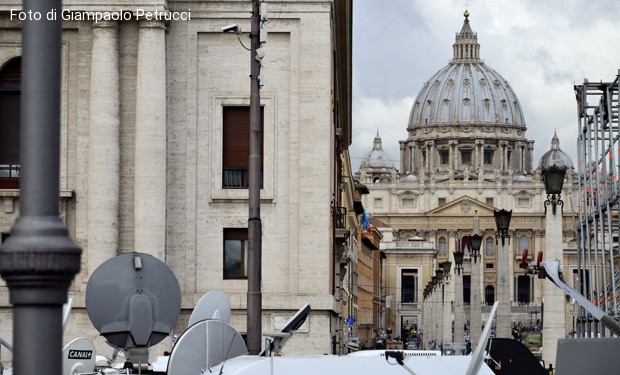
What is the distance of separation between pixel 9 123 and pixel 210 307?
69.5 ft

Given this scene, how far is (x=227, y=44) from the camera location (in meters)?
37.5

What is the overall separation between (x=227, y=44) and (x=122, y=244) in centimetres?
533

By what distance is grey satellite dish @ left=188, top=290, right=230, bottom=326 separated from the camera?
616 inches

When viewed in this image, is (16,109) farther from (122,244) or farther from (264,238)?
(264,238)

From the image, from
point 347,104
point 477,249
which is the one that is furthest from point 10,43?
point 347,104

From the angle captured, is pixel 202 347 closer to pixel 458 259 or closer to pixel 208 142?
pixel 208 142

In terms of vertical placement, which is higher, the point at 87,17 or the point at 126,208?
the point at 87,17

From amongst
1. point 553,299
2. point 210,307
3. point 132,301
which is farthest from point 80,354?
point 553,299

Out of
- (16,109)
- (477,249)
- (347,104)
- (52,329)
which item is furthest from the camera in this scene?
(347,104)

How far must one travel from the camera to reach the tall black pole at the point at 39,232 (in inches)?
217

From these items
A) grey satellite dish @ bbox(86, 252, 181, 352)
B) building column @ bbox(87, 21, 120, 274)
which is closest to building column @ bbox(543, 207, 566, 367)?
grey satellite dish @ bbox(86, 252, 181, 352)

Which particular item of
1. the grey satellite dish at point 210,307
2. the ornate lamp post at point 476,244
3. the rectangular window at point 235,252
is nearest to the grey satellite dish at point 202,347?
the grey satellite dish at point 210,307

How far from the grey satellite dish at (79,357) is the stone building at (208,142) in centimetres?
2126

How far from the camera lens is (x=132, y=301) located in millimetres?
14203
